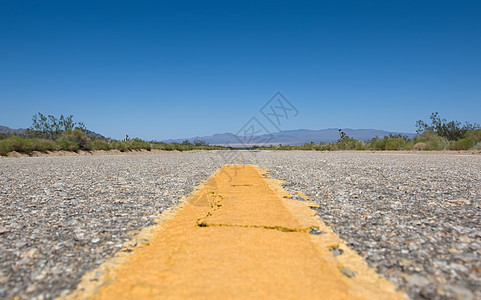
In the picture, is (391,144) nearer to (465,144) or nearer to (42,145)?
(465,144)

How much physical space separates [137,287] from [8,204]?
462 centimetres

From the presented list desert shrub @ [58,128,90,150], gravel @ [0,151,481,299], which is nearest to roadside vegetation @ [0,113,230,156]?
desert shrub @ [58,128,90,150]

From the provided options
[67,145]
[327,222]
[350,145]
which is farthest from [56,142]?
[350,145]

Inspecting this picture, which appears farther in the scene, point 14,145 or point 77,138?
point 77,138

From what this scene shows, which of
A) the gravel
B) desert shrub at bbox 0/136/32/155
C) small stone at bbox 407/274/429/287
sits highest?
desert shrub at bbox 0/136/32/155

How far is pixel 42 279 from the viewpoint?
2338 mm

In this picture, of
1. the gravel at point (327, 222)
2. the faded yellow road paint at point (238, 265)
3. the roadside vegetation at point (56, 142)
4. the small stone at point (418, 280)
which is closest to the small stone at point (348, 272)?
the faded yellow road paint at point (238, 265)

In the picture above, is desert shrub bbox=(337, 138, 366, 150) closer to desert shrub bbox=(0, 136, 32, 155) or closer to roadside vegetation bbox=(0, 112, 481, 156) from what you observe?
roadside vegetation bbox=(0, 112, 481, 156)

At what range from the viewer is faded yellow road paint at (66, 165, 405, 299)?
2088 millimetres

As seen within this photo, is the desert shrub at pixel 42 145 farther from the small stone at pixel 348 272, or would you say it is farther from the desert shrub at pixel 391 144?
the desert shrub at pixel 391 144

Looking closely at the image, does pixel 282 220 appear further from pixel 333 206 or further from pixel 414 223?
pixel 414 223

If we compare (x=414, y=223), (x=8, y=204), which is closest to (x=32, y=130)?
(x=8, y=204)

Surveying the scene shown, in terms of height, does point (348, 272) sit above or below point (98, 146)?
below

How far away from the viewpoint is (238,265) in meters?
2.51
